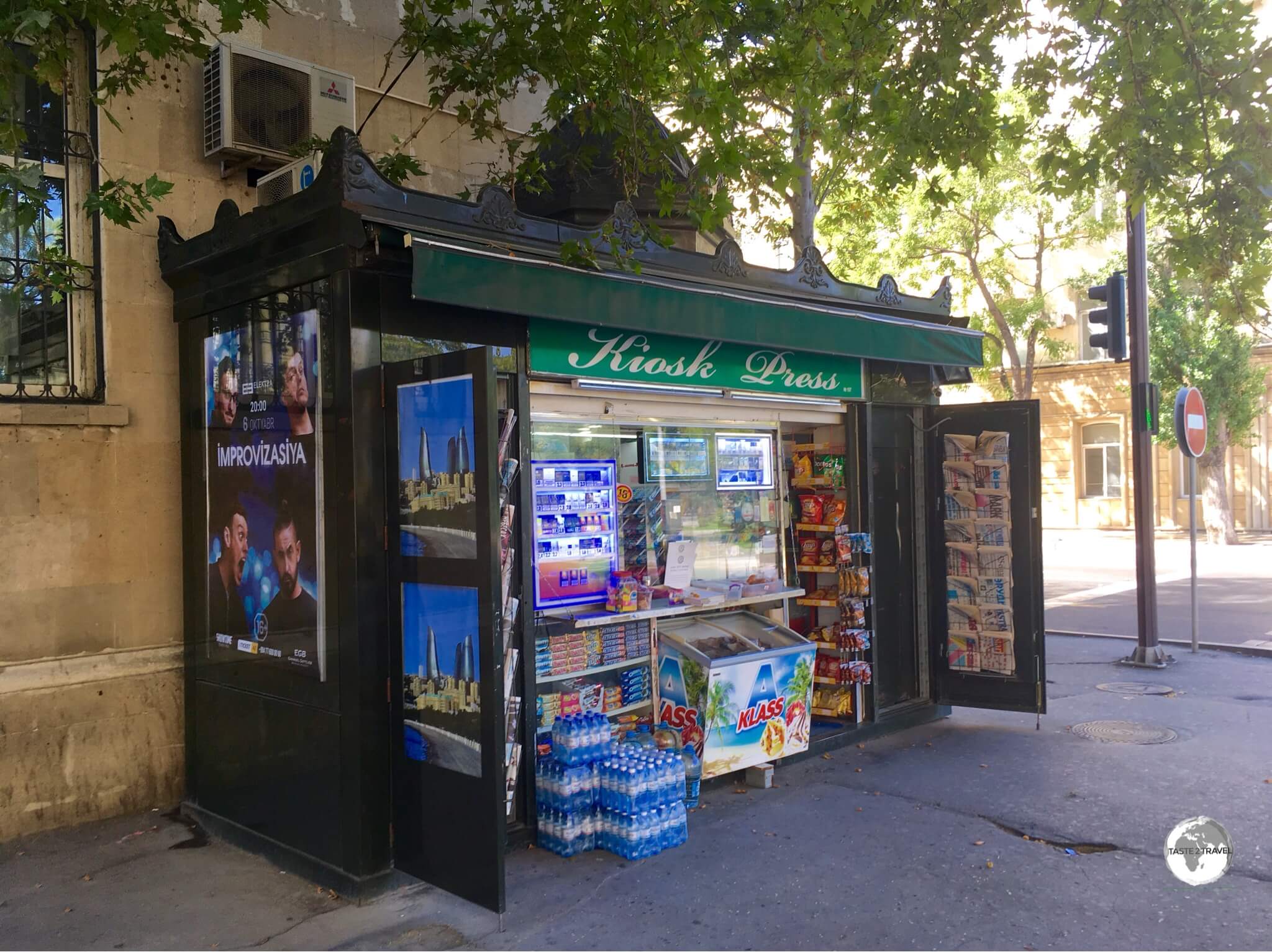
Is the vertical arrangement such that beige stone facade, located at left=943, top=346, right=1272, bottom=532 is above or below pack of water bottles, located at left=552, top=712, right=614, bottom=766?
above

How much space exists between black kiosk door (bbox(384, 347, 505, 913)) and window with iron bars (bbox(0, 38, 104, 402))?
2.22m

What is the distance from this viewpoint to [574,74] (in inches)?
222

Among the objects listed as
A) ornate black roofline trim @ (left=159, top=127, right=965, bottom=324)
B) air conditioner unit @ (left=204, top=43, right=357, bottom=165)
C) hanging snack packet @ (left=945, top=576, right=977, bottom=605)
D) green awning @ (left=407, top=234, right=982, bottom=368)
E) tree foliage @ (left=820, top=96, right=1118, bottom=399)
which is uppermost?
tree foliage @ (left=820, top=96, right=1118, bottom=399)

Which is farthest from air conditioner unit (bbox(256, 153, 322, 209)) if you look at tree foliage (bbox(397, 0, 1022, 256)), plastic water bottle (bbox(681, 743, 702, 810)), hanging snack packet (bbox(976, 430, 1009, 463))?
hanging snack packet (bbox(976, 430, 1009, 463))

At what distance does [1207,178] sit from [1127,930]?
157 inches

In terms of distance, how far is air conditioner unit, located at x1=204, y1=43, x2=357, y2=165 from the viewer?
228 inches

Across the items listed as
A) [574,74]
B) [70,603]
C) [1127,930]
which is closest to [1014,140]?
[574,74]

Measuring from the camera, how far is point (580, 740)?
5.13 metres

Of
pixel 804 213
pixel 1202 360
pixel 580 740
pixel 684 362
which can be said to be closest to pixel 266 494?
pixel 580 740

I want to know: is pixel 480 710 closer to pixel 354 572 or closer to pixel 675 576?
pixel 354 572

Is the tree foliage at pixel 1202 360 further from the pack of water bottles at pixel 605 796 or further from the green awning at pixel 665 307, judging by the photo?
the pack of water bottles at pixel 605 796

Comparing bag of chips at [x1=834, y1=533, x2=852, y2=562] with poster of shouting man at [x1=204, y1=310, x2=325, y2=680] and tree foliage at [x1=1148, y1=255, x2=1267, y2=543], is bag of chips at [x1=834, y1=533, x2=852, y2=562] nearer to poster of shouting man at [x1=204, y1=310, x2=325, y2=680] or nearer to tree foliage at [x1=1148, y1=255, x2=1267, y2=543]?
poster of shouting man at [x1=204, y1=310, x2=325, y2=680]

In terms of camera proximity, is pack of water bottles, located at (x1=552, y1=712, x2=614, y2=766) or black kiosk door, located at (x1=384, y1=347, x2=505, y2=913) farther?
pack of water bottles, located at (x1=552, y1=712, x2=614, y2=766)

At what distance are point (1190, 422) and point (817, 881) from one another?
7100 mm
